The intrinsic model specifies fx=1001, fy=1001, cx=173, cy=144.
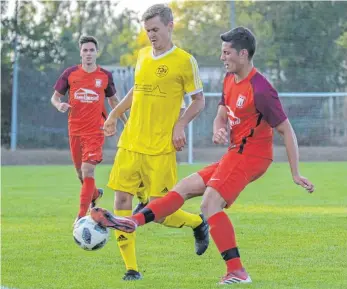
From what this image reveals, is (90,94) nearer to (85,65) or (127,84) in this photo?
(85,65)

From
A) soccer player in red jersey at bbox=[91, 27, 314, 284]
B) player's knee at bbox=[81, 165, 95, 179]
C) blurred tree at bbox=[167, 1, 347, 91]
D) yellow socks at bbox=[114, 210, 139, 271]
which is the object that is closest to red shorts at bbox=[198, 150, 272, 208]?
soccer player in red jersey at bbox=[91, 27, 314, 284]

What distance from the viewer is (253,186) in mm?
18781

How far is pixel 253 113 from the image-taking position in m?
7.25

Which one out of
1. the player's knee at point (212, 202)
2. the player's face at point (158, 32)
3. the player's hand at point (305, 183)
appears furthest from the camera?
the player's face at point (158, 32)

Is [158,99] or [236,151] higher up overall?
[158,99]

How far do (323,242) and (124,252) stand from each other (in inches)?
102

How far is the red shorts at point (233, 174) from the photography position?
7.21 m

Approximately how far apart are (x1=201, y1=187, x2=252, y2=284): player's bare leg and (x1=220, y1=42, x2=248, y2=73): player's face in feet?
2.94

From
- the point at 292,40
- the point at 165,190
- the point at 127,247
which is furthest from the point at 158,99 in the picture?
the point at 292,40

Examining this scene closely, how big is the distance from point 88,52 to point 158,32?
4.03m

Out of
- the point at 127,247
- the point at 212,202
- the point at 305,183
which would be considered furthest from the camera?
the point at 127,247

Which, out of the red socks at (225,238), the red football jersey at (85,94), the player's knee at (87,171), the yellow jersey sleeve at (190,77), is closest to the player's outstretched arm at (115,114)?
the yellow jersey sleeve at (190,77)

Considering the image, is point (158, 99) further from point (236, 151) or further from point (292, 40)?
point (292, 40)

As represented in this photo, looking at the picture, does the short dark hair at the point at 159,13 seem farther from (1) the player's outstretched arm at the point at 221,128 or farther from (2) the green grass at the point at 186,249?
(2) the green grass at the point at 186,249
